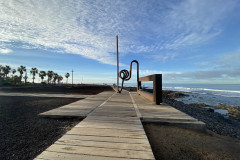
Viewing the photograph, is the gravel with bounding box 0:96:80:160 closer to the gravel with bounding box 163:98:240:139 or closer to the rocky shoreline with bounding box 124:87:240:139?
the rocky shoreline with bounding box 124:87:240:139

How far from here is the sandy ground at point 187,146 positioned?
6.53 feet

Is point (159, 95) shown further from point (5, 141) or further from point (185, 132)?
point (5, 141)

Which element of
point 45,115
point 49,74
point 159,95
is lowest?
point 45,115

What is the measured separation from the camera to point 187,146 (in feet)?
7.44

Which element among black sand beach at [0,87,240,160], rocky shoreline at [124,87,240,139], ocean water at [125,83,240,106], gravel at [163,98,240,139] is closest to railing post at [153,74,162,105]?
black sand beach at [0,87,240,160]

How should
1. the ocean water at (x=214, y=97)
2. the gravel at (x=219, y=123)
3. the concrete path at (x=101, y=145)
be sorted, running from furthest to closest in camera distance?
the ocean water at (x=214, y=97)
the gravel at (x=219, y=123)
the concrete path at (x=101, y=145)

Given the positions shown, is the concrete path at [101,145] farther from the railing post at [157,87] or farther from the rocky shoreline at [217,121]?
the rocky shoreline at [217,121]

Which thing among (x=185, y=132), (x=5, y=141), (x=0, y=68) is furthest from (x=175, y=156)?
(x=0, y=68)

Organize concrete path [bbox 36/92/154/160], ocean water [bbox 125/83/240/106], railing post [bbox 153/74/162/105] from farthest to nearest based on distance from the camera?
1. ocean water [bbox 125/83/240/106]
2. railing post [bbox 153/74/162/105]
3. concrete path [bbox 36/92/154/160]

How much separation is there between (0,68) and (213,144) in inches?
3267

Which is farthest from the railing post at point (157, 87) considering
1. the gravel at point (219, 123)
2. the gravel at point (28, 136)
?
the gravel at point (28, 136)

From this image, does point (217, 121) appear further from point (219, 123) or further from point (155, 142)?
point (155, 142)

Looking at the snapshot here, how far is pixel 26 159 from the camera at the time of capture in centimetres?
180

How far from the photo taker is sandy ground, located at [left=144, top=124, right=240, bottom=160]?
1990mm
